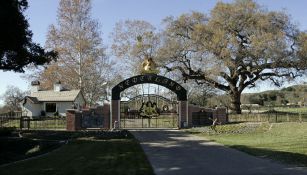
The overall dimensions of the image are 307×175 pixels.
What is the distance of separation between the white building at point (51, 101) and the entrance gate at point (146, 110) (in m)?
18.6

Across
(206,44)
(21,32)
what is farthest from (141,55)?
(21,32)

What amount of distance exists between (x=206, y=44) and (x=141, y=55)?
572 inches

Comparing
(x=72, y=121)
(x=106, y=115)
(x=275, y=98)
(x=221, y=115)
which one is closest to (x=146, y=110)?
(x=106, y=115)

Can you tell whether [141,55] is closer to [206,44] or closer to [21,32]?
[206,44]

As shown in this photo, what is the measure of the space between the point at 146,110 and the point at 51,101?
23219 millimetres

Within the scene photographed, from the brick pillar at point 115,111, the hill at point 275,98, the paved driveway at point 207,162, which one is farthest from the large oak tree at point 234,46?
the hill at point 275,98

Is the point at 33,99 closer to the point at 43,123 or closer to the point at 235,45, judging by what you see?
the point at 43,123

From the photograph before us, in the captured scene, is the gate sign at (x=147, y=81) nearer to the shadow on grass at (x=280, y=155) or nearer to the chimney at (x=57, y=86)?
the shadow on grass at (x=280, y=155)

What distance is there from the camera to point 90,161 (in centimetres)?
1662

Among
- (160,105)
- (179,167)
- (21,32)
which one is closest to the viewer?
(179,167)

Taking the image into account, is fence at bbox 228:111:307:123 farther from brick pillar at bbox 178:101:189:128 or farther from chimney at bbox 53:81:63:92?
→ chimney at bbox 53:81:63:92

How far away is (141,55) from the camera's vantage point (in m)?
58.7

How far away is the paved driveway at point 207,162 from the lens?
551 inches

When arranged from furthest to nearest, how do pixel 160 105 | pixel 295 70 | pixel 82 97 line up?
pixel 82 97 < pixel 295 70 < pixel 160 105
